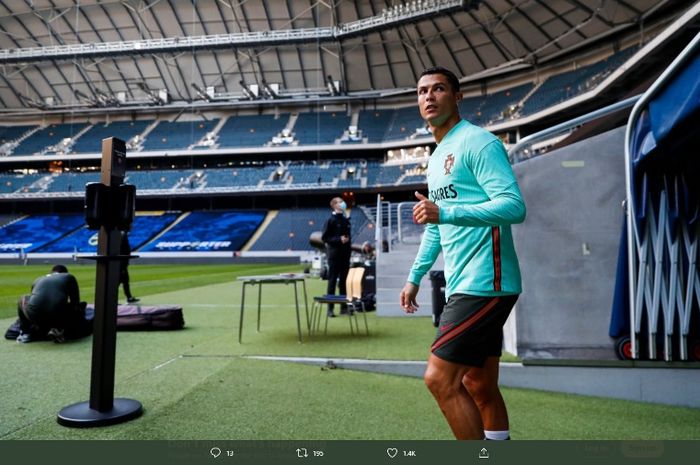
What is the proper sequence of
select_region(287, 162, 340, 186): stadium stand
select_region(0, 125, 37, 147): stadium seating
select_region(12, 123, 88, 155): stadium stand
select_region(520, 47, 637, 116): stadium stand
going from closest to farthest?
select_region(520, 47, 637, 116): stadium stand, select_region(287, 162, 340, 186): stadium stand, select_region(12, 123, 88, 155): stadium stand, select_region(0, 125, 37, 147): stadium seating

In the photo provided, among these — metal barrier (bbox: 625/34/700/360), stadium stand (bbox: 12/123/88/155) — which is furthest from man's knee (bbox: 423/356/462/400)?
stadium stand (bbox: 12/123/88/155)

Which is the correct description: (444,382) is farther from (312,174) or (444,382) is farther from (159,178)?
(159,178)

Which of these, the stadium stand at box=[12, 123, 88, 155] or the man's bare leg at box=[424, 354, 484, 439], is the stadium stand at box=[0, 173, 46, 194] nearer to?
the stadium stand at box=[12, 123, 88, 155]

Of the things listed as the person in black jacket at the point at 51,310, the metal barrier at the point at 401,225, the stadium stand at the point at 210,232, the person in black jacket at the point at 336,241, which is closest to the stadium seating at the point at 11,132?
the stadium stand at the point at 210,232

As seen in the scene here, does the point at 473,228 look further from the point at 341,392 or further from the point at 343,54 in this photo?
the point at 343,54

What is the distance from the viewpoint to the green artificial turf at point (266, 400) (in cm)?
305

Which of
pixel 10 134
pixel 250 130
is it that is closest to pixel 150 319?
pixel 250 130

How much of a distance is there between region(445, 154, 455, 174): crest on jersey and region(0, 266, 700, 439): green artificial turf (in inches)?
69.8

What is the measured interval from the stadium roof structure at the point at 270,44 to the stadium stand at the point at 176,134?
2963 mm

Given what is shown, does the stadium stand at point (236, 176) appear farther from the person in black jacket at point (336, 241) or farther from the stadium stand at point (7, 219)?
the person in black jacket at point (336, 241)

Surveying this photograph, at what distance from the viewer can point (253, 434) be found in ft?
9.64

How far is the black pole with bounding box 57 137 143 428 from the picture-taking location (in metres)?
3.16

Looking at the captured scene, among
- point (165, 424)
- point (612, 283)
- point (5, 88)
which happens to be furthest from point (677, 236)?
point (5, 88)

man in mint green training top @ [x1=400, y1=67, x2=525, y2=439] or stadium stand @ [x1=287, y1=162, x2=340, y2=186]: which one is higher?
stadium stand @ [x1=287, y1=162, x2=340, y2=186]
